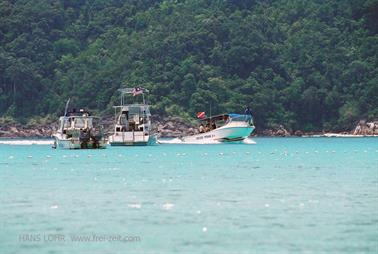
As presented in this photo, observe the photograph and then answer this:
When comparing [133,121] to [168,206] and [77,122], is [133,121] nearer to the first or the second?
[77,122]

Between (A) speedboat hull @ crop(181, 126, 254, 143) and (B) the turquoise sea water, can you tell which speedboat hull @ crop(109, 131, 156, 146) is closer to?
(A) speedboat hull @ crop(181, 126, 254, 143)

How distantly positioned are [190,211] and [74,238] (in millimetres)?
9825

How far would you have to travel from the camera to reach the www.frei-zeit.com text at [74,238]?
4384 cm

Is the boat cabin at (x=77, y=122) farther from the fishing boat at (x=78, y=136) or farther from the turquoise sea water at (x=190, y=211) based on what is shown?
the turquoise sea water at (x=190, y=211)

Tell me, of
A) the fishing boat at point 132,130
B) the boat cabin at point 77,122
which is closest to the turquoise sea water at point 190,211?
the boat cabin at point 77,122

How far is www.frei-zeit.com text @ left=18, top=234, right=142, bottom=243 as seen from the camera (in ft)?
144

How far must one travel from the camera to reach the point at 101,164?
339 feet

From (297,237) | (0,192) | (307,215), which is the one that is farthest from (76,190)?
(297,237)

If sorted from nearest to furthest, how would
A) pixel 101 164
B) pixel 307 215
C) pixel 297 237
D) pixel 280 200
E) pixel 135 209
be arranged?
pixel 297 237 < pixel 307 215 < pixel 135 209 < pixel 280 200 < pixel 101 164

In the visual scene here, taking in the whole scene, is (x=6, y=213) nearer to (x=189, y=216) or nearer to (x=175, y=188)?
(x=189, y=216)

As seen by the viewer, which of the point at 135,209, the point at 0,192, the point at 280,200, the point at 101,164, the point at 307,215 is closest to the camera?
the point at 307,215

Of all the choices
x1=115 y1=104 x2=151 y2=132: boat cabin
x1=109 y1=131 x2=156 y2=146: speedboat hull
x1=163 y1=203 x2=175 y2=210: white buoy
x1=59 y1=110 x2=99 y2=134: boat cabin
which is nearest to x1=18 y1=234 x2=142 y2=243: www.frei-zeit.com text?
x1=163 y1=203 x2=175 y2=210: white buoy

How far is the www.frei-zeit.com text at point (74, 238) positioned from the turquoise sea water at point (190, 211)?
1.5 inches

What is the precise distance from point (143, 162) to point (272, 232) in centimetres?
6198
